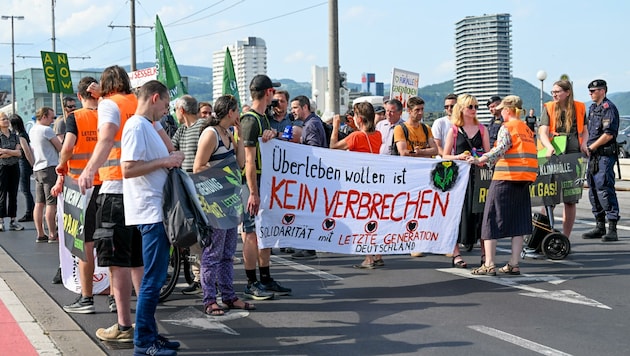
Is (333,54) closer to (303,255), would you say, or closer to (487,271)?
(303,255)

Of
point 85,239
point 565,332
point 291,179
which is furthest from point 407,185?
point 85,239

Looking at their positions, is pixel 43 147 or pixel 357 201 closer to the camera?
pixel 357 201

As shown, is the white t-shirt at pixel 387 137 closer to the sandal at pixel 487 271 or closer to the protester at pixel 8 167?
the sandal at pixel 487 271

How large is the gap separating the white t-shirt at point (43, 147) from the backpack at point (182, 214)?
7338mm

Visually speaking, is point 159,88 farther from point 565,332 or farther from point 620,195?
point 620,195

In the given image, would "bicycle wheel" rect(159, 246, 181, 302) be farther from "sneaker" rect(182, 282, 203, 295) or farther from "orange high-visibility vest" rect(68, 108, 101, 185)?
"orange high-visibility vest" rect(68, 108, 101, 185)

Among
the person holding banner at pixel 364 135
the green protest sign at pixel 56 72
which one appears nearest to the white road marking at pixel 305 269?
the person holding banner at pixel 364 135

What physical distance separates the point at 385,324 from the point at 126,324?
2.08 metres

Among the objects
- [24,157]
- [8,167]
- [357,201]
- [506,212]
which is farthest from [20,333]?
[24,157]

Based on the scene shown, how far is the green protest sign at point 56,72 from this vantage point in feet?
67.8

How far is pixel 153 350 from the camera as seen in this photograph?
5.54 m

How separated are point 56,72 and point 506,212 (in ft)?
50.0

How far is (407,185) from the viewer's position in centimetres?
885

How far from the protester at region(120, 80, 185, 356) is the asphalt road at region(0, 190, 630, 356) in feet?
1.74
